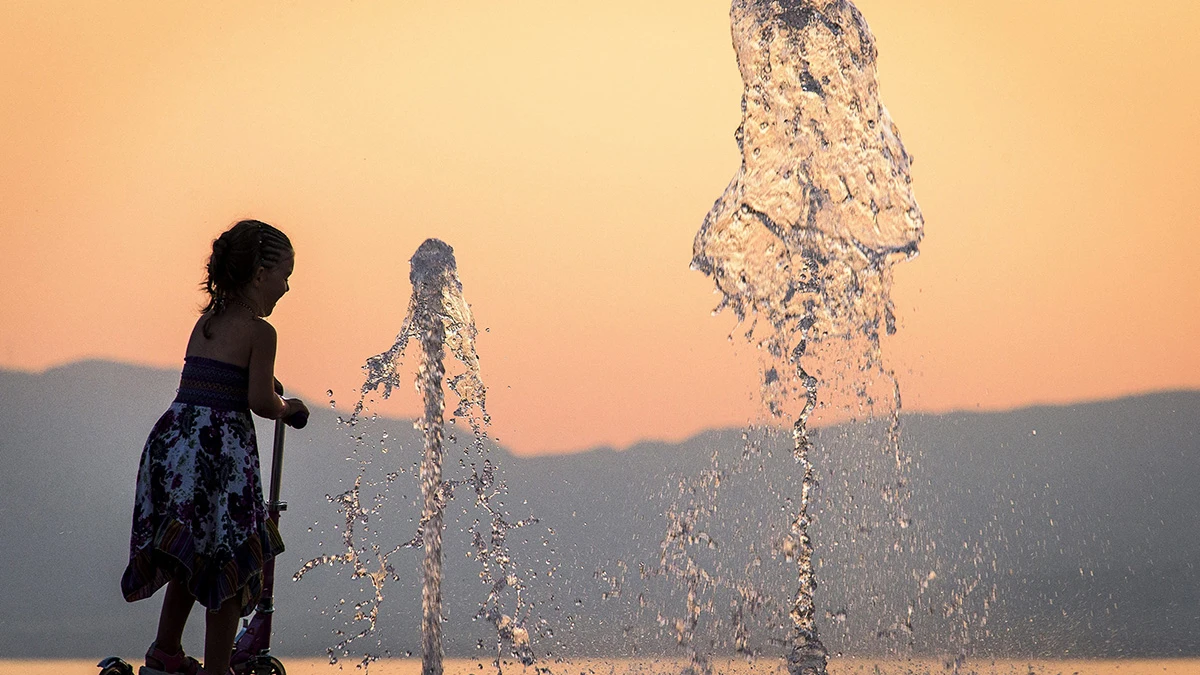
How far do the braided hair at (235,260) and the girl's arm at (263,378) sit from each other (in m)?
0.13

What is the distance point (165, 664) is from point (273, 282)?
1098 millimetres

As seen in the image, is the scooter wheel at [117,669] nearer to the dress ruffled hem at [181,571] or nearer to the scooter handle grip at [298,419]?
the dress ruffled hem at [181,571]

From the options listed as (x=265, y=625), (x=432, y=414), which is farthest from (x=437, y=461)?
(x=265, y=625)

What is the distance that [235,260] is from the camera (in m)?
3.59

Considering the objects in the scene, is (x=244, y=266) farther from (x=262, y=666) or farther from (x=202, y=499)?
(x=262, y=666)

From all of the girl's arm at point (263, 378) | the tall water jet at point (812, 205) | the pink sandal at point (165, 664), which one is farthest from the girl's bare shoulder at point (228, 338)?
the tall water jet at point (812, 205)

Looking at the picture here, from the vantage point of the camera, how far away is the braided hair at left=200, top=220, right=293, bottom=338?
3.59m

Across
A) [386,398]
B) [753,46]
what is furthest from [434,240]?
[753,46]

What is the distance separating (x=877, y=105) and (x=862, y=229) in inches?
33.8

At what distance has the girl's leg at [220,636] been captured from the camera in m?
3.45

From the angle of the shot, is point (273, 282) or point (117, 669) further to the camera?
point (273, 282)

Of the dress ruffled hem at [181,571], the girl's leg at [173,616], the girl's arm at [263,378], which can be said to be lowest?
the girl's leg at [173,616]

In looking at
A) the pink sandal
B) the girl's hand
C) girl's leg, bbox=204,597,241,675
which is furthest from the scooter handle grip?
the pink sandal

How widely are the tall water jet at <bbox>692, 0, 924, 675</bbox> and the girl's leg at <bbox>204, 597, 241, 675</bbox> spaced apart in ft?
12.7
